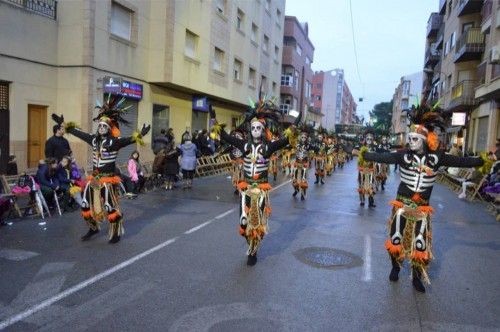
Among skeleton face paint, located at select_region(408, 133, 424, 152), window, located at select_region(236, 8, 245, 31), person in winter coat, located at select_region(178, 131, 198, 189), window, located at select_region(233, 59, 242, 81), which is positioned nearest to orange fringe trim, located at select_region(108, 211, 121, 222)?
skeleton face paint, located at select_region(408, 133, 424, 152)

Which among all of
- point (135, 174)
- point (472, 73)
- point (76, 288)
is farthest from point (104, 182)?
point (472, 73)

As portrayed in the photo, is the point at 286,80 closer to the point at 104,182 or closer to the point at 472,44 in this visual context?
the point at 472,44

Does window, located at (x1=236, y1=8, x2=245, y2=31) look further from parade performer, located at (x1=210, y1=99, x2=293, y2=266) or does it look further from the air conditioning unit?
parade performer, located at (x1=210, y1=99, x2=293, y2=266)

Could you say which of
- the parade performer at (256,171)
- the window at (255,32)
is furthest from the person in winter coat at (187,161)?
the window at (255,32)

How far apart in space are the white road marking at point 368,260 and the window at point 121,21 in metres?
13.0

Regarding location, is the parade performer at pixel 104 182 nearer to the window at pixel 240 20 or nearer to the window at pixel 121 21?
the window at pixel 121 21

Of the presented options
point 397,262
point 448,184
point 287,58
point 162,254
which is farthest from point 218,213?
point 287,58

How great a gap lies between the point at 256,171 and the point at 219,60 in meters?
19.4

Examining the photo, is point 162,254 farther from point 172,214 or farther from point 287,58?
point 287,58

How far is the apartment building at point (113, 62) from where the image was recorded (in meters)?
14.2

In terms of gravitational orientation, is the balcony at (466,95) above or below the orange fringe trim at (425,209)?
above

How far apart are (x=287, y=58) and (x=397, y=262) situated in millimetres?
40709

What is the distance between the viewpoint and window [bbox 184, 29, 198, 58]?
71.1 feet

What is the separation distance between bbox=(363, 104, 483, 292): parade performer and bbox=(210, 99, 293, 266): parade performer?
1.73m
